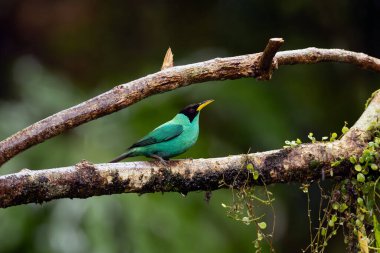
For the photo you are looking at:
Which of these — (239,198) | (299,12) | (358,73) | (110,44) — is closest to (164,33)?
(110,44)

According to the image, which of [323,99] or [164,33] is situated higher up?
[164,33]

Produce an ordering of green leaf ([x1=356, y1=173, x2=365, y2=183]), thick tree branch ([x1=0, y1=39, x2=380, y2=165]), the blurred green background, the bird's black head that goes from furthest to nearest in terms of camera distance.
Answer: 1. the blurred green background
2. the bird's black head
3. green leaf ([x1=356, y1=173, x2=365, y2=183])
4. thick tree branch ([x1=0, y1=39, x2=380, y2=165])

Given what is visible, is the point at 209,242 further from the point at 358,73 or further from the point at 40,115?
the point at 358,73

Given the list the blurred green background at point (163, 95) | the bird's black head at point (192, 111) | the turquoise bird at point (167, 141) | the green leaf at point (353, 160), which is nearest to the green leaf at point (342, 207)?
the green leaf at point (353, 160)

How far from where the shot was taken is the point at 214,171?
13.0 feet

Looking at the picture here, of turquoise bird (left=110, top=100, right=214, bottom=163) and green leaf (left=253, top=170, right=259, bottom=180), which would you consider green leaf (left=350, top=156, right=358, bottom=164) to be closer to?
green leaf (left=253, top=170, right=259, bottom=180)

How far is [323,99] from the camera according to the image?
896cm

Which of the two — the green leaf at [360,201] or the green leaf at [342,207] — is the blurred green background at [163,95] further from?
the green leaf at [360,201]

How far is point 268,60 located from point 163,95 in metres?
3.84

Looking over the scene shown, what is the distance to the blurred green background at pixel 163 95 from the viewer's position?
6832mm

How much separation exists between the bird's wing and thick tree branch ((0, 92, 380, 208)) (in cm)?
49

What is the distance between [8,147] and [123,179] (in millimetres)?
570

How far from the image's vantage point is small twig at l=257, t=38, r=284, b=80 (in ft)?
12.4

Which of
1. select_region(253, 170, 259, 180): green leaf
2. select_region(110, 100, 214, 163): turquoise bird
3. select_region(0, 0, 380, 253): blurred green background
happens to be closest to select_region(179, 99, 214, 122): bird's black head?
select_region(110, 100, 214, 163): turquoise bird
